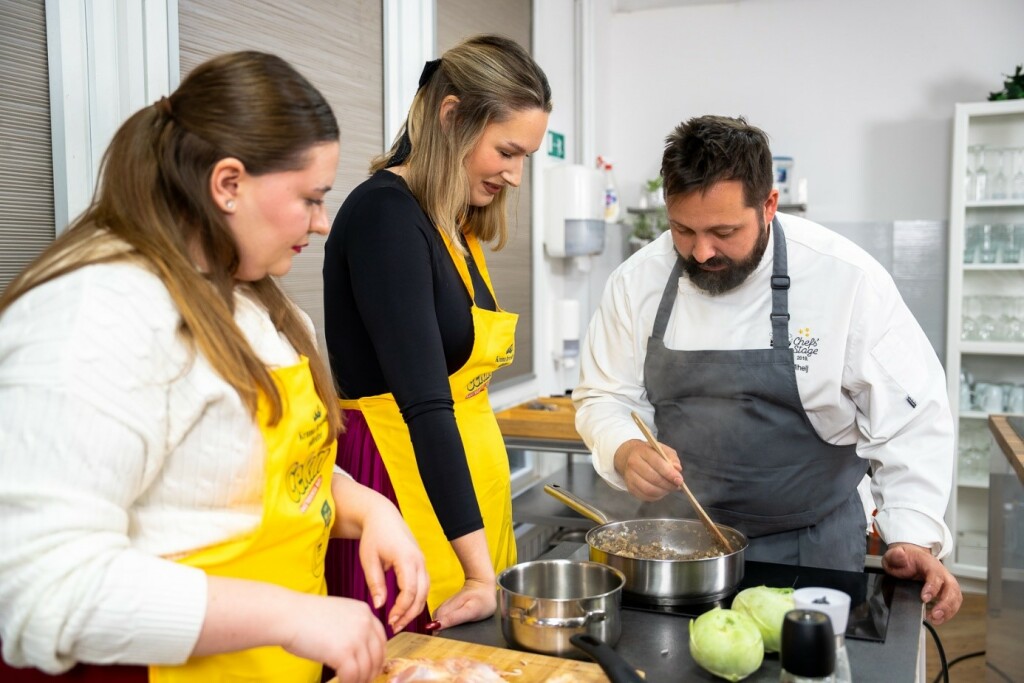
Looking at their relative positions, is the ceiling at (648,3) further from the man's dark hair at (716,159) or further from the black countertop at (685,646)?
the black countertop at (685,646)

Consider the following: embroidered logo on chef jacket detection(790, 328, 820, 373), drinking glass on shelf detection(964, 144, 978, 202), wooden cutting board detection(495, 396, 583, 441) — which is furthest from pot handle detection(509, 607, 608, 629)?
drinking glass on shelf detection(964, 144, 978, 202)

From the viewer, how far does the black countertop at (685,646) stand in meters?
1.08

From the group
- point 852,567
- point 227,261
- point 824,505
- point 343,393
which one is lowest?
point 852,567

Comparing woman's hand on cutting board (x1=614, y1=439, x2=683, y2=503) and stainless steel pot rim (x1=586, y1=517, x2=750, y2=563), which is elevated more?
woman's hand on cutting board (x1=614, y1=439, x2=683, y2=503)

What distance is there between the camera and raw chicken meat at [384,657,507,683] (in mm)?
1026

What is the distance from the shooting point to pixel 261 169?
0.93 metres

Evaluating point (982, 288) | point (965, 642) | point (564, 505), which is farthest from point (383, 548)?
point (982, 288)

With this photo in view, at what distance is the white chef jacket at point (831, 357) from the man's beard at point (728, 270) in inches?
1.0

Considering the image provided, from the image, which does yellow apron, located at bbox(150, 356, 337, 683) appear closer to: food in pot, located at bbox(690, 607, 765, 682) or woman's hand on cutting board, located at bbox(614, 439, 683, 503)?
food in pot, located at bbox(690, 607, 765, 682)

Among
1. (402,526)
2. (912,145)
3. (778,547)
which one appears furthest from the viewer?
(912,145)

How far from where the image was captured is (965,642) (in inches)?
144

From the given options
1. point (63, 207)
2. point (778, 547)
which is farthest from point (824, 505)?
point (63, 207)

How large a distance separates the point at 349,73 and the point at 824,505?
1.68m

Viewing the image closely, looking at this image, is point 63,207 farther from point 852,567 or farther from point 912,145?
point 912,145
